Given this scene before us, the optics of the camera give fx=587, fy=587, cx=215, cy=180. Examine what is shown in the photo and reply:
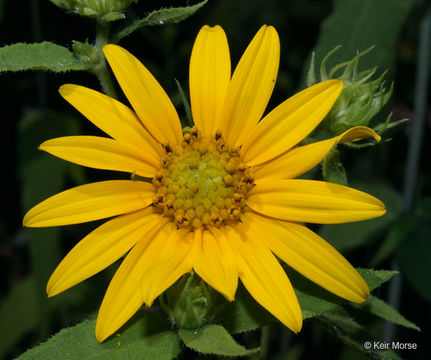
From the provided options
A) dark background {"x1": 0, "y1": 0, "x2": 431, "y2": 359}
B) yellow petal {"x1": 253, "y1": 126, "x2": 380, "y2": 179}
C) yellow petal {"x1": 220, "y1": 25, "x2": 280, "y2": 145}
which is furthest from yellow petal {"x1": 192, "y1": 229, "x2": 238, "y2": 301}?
dark background {"x1": 0, "y1": 0, "x2": 431, "y2": 359}

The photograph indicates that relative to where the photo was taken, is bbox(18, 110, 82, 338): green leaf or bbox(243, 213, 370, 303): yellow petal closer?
bbox(243, 213, 370, 303): yellow petal

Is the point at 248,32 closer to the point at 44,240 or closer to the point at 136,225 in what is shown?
the point at 44,240

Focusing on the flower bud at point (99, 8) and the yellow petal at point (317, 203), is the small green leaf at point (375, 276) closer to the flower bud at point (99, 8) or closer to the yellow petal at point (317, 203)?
the yellow petal at point (317, 203)

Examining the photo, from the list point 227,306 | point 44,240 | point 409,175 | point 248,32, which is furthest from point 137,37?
point 227,306

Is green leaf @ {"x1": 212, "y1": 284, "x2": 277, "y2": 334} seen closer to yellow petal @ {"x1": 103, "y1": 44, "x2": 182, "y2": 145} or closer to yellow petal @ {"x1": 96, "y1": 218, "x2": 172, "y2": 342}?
yellow petal @ {"x1": 96, "y1": 218, "x2": 172, "y2": 342}

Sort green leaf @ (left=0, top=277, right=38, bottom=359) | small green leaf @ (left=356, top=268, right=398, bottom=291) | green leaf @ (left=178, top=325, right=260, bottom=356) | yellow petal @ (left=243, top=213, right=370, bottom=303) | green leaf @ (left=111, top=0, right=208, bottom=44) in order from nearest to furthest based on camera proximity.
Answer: green leaf @ (left=178, top=325, right=260, bottom=356)
yellow petal @ (left=243, top=213, right=370, bottom=303)
small green leaf @ (left=356, top=268, right=398, bottom=291)
green leaf @ (left=111, top=0, right=208, bottom=44)
green leaf @ (left=0, top=277, right=38, bottom=359)

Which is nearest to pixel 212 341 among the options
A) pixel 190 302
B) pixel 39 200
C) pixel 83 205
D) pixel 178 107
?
pixel 190 302
